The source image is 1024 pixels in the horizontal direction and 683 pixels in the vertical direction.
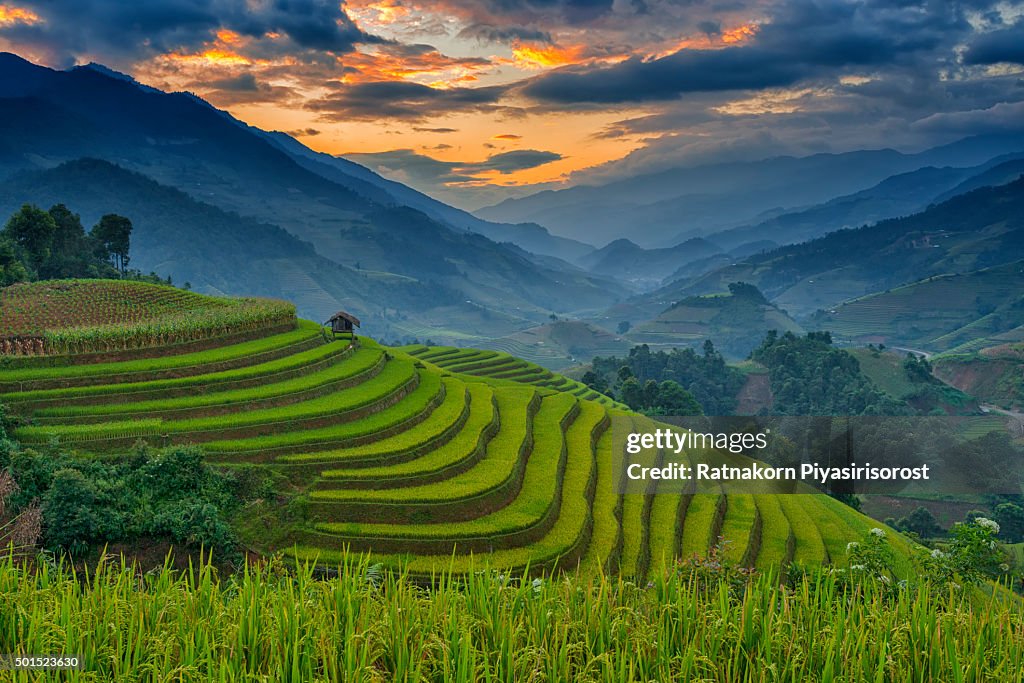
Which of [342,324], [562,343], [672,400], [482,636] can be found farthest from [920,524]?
[562,343]

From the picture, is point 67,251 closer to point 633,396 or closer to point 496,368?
point 496,368

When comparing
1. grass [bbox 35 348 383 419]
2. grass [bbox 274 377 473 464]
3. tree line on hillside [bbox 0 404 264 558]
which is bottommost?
tree line on hillside [bbox 0 404 264 558]

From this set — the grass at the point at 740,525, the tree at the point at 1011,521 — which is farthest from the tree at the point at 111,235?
the tree at the point at 1011,521

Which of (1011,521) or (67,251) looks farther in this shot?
(67,251)

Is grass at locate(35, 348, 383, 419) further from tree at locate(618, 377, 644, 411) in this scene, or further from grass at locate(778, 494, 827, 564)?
tree at locate(618, 377, 644, 411)

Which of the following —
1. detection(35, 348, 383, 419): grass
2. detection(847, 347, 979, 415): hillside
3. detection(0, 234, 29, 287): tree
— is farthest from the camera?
detection(847, 347, 979, 415): hillside

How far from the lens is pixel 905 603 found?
5.40 meters

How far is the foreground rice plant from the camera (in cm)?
455

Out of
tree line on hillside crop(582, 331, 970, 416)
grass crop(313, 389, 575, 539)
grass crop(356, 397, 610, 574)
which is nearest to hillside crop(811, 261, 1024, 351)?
tree line on hillside crop(582, 331, 970, 416)

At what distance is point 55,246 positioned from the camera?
141 ft

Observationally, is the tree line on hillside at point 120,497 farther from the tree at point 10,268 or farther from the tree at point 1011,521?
the tree at point 1011,521

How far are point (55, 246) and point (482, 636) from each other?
158 ft

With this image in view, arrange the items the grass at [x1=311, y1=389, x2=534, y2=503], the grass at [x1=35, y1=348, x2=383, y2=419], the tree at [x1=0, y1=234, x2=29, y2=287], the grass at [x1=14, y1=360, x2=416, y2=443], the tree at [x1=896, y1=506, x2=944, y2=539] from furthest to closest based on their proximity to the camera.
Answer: the tree at [x1=896, y1=506, x2=944, y2=539], the tree at [x1=0, y1=234, x2=29, y2=287], the grass at [x1=35, y1=348, x2=383, y2=419], the grass at [x1=14, y1=360, x2=416, y2=443], the grass at [x1=311, y1=389, x2=534, y2=503]

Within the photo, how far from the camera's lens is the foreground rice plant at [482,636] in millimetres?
4555
